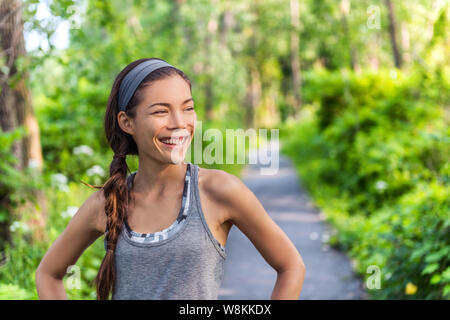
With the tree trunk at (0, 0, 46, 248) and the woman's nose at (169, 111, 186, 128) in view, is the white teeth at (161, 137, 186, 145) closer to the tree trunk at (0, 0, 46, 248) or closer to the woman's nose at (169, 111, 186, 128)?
the woman's nose at (169, 111, 186, 128)

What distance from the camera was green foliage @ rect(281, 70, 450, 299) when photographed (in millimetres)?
4430

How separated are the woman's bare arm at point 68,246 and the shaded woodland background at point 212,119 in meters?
1.45

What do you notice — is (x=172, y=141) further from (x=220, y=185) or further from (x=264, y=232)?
(x=264, y=232)

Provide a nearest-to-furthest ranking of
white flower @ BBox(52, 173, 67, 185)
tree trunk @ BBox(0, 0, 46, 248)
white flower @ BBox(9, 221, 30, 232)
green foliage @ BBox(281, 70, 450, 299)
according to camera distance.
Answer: green foliage @ BBox(281, 70, 450, 299) → white flower @ BBox(9, 221, 30, 232) → tree trunk @ BBox(0, 0, 46, 248) → white flower @ BBox(52, 173, 67, 185)

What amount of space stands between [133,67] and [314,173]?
12712mm

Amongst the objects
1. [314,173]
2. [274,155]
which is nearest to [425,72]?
[314,173]

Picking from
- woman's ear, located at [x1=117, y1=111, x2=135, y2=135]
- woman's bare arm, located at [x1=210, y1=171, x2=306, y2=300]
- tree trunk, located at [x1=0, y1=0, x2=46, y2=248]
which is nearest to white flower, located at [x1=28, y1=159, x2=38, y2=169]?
tree trunk, located at [x1=0, y1=0, x2=46, y2=248]

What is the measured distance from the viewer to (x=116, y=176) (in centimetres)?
173

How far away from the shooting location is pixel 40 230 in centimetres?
536

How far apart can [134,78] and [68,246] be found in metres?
0.58

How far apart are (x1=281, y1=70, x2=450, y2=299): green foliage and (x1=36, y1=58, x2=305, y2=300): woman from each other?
7.40 feet

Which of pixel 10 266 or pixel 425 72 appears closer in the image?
pixel 10 266

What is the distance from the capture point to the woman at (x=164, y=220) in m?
1.56
